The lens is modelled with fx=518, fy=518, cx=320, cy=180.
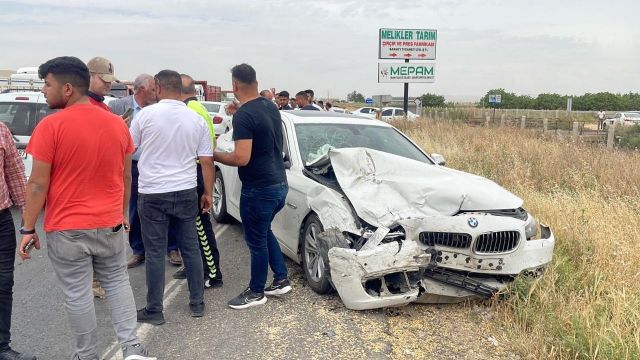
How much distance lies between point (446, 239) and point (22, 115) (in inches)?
249

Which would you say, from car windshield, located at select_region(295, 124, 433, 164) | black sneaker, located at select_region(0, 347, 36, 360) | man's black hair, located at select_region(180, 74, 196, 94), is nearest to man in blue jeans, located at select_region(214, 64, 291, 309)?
man's black hair, located at select_region(180, 74, 196, 94)

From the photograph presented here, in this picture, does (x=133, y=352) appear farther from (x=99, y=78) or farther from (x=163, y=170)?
(x=99, y=78)

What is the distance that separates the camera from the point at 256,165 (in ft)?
13.0

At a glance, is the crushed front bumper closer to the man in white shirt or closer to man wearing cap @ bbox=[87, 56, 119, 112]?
the man in white shirt

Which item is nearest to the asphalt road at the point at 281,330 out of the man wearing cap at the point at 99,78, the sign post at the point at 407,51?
the man wearing cap at the point at 99,78

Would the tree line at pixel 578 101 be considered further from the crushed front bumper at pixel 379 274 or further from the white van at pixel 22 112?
the crushed front bumper at pixel 379 274

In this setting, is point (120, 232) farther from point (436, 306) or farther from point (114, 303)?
point (436, 306)

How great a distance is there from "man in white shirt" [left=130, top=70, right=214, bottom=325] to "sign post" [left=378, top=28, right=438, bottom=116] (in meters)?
15.5

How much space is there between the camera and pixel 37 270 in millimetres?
5043

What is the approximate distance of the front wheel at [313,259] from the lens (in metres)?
4.30

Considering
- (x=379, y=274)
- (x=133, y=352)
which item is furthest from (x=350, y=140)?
(x=133, y=352)

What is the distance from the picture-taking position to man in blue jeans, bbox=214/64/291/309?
3848 mm

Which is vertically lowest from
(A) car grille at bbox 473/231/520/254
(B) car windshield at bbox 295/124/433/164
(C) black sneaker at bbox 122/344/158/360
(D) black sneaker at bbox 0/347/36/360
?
(D) black sneaker at bbox 0/347/36/360

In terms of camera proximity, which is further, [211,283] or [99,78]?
[211,283]
